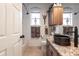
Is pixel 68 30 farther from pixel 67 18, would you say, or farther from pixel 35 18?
pixel 35 18

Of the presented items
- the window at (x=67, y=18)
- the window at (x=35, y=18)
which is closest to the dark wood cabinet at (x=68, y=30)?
the window at (x=67, y=18)

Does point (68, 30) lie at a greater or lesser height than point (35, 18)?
lesser

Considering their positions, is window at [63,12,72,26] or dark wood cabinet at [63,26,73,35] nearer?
window at [63,12,72,26]

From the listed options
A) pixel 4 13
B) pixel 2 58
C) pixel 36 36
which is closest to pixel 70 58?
pixel 2 58

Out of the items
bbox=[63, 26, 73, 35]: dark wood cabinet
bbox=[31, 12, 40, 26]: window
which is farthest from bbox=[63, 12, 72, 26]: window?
bbox=[31, 12, 40, 26]: window

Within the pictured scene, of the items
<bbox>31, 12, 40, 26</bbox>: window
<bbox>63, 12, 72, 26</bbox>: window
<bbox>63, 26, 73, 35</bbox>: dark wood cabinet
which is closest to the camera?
<bbox>63, 12, 72, 26</bbox>: window

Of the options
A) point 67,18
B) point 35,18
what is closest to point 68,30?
point 67,18

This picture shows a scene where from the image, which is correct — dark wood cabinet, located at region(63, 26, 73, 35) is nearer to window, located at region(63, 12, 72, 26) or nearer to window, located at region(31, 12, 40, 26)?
window, located at region(63, 12, 72, 26)

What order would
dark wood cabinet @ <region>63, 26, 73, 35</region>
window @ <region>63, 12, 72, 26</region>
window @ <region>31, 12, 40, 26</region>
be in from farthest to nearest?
window @ <region>31, 12, 40, 26</region> < dark wood cabinet @ <region>63, 26, 73, 35</region> < window @ <region>63, 12, 72, 26</region>

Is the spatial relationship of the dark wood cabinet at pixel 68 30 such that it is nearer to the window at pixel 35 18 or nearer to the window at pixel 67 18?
the window at pixel 67 18

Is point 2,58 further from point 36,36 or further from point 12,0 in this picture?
point 36,36

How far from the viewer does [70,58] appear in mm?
969

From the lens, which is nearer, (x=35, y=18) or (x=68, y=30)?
(x=68, y=30)

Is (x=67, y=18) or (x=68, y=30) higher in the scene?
(x=67, y=18)
